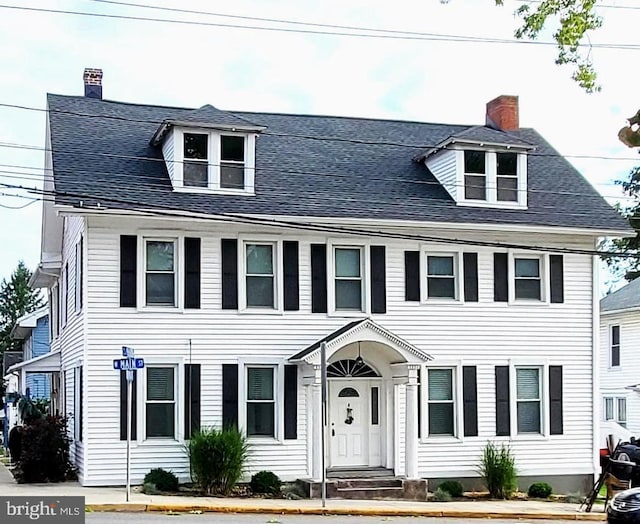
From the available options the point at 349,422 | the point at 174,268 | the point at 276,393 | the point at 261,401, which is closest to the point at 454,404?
the point at 349,422

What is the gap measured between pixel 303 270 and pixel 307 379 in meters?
2.62

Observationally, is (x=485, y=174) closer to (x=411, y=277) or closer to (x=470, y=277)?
(x=470, y=277)

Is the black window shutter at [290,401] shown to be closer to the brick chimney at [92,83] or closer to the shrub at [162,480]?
the shrub at [162,480]

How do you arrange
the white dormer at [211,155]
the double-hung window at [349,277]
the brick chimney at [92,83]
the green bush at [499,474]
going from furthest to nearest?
the brick chimney at [92,83] < the double-hung window at [349,277] < the green bush at [499,474] < the white dormer at [211,155]

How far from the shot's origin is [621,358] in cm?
4331

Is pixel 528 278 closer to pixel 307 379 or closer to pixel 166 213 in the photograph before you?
pixel 307 379

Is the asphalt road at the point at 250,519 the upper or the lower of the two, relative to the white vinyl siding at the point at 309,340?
lower

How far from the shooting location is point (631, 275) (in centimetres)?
7175

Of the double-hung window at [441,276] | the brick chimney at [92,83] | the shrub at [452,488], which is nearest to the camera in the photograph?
the shrub at [452,488]

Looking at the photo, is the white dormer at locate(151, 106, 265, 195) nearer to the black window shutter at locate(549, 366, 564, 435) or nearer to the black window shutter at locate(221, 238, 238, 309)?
the black window shutter at locate(221, 238, 238, 309)

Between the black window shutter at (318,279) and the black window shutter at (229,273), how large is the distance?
1870 mm

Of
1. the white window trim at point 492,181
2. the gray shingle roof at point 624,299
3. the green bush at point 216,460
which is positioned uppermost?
the white window trim at point 492,181

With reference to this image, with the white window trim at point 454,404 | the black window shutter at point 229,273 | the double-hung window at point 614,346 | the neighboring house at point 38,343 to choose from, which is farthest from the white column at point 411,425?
the neighboring house at point 38,343

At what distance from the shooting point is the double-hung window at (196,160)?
84.3 ft
